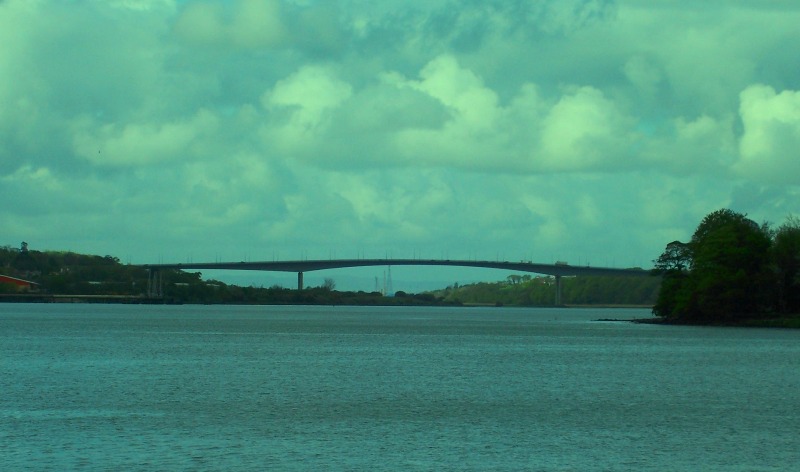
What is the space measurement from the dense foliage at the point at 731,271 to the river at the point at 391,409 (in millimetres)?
28967

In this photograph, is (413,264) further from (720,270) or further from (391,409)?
(391,409)

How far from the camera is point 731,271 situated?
10575 centimetres

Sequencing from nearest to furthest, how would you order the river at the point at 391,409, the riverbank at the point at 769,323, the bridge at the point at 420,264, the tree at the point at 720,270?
the river at the point at 391,409 → the tree at the point at 720,270 → the riverbank at the point at 769,323 → the bridge at the point at 420,264

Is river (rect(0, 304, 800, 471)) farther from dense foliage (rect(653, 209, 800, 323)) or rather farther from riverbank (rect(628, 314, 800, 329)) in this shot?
riverbank (rect(628, 314, 800, 329))

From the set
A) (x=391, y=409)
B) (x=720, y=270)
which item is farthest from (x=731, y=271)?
(x=391, y=409)

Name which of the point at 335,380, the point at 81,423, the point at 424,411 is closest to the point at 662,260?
the point at 335,380

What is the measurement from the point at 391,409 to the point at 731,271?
72.4m

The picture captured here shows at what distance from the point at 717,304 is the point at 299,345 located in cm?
4576

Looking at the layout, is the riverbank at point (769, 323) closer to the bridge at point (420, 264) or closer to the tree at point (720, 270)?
the tree at point (720, 270)

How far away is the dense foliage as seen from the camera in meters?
106

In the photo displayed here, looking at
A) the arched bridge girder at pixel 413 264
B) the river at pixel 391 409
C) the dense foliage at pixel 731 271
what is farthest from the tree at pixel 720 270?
the arched bridge girder at pixel 413 264

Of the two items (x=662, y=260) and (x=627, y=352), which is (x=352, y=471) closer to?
(x=627, y=352)

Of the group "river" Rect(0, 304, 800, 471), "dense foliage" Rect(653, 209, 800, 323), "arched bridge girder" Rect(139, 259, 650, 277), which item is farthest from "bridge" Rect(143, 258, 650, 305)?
"river" Rect(0, 304, 800, 471)

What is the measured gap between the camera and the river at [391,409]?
97.6 ft
